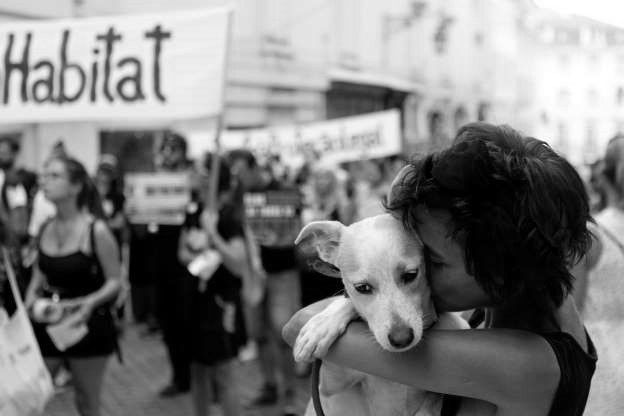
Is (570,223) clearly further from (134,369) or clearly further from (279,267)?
(134,369)

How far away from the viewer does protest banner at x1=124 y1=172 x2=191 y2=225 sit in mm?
6918

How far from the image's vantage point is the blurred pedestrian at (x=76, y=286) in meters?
4.36

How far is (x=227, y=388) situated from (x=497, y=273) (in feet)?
12.6

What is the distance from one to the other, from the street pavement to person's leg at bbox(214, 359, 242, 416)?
88 centimetres

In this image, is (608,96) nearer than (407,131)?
No

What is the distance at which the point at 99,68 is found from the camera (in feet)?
17.0

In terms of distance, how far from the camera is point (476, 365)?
1578mm

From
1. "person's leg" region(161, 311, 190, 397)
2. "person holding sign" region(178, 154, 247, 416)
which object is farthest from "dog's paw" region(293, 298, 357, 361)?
"person's leg" region(161, 311, 190, 397)

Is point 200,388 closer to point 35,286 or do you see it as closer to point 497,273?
point 35,286

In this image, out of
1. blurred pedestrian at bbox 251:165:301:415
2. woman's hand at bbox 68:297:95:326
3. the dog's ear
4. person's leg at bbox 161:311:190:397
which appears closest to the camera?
the dog's ear

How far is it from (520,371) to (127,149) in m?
14.3

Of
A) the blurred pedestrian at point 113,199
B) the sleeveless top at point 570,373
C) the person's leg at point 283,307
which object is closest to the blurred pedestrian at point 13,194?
the blurred pedestrian at point 113,199

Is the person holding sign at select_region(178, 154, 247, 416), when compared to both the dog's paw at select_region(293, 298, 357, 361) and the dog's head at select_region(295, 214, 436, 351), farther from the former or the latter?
the dog's head at select_region(295, 214, 436, 351)

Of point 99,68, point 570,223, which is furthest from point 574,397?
point 99,68
